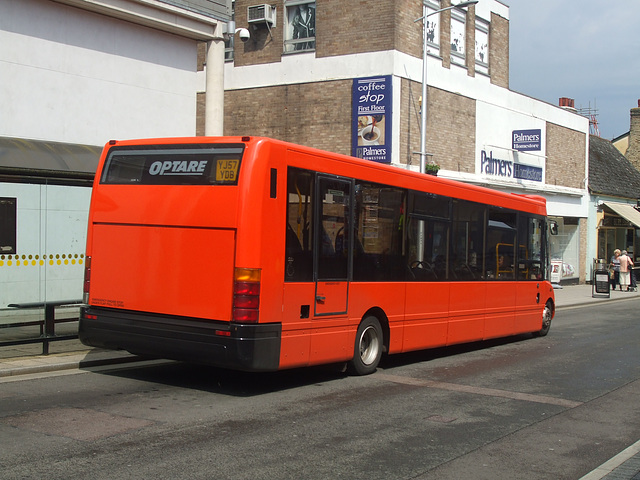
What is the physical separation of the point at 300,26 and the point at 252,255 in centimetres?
1986

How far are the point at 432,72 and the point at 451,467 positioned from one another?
21.9 m

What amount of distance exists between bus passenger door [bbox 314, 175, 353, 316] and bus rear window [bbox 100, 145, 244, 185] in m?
1.24

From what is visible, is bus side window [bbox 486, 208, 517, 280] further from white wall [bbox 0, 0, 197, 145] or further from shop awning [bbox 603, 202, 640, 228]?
shop awning [bbox 603, 202, 640, 228]

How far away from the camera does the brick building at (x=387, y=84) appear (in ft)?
81.2

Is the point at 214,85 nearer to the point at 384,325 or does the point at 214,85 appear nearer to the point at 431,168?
the point at 384,325

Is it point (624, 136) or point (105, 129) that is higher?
point (624, 136)

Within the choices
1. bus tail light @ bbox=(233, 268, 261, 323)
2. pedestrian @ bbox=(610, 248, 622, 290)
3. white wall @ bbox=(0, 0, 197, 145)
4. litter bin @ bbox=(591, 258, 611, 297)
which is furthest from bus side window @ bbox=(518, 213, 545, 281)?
pedestrian @ bbox=(610, 248, 622, 290)

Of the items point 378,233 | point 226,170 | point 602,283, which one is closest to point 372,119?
point 602,283

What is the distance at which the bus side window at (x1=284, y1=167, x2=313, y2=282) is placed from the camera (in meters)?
8.78

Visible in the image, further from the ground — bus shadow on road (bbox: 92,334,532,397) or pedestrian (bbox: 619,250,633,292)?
pedestrian (bbox: 619,250,633,292)

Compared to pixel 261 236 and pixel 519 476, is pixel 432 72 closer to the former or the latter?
pixel 261 236

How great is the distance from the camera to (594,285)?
2942 cm

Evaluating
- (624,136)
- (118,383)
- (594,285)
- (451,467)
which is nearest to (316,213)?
(118,383)

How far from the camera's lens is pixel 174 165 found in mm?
8969
